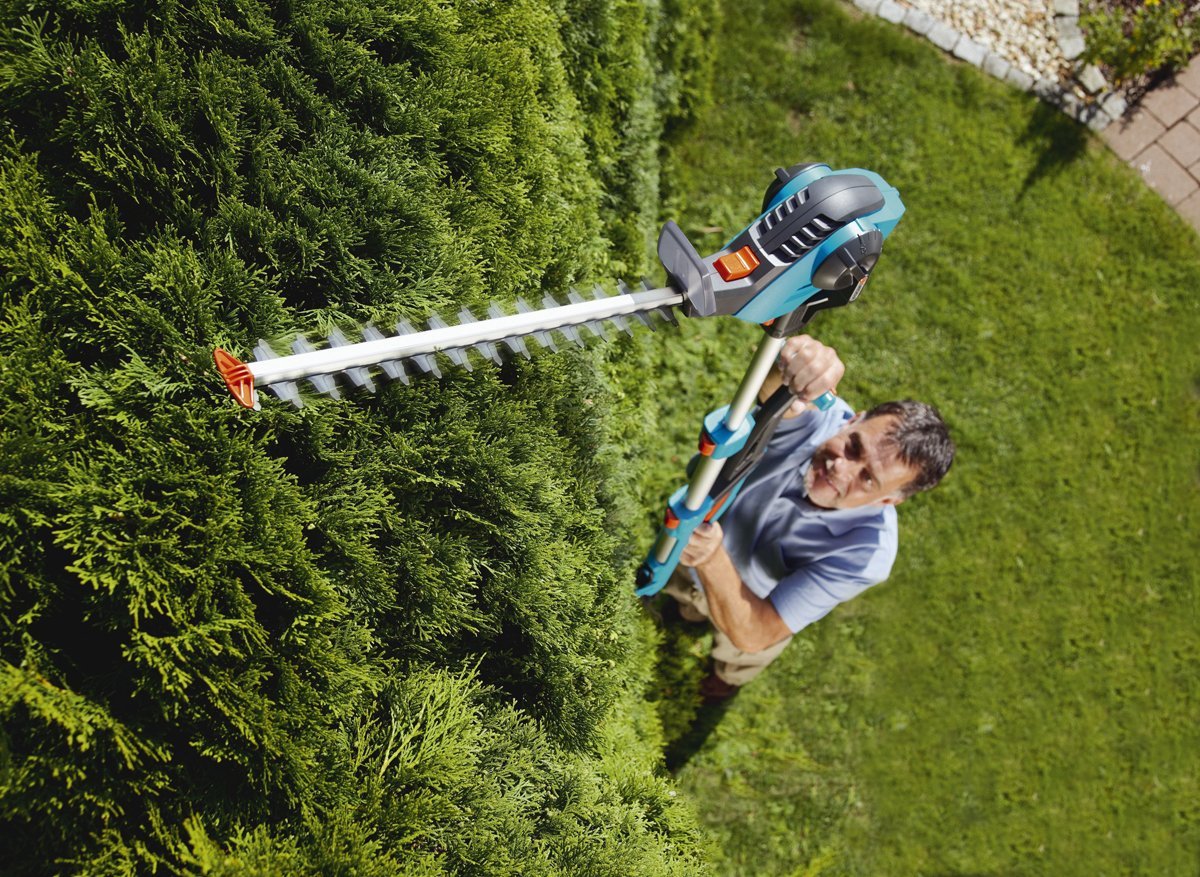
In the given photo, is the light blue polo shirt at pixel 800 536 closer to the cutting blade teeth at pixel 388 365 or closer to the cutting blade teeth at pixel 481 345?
the cutting blade teeth at pixel 481 345

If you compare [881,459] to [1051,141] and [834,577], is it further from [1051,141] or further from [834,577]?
[1051,141]

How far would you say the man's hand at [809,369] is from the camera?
9.84ft

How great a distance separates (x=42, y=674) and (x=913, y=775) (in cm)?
474

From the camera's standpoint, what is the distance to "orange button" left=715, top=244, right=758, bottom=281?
234 centimetres

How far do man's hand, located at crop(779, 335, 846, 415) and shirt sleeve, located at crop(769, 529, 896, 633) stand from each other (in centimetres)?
79

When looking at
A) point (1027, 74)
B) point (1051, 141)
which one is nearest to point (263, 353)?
point (1051, 141)

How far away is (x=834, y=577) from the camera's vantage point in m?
3.53

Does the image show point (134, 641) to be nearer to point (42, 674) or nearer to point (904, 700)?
point (42, 674)

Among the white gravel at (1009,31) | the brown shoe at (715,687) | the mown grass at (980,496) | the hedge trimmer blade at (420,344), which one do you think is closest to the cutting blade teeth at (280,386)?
the hedge trimmer blade at (420,344)

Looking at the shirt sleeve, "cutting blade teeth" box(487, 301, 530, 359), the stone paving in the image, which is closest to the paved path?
the stone paving

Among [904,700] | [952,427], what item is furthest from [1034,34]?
[904,700]

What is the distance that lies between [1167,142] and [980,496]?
126 inches

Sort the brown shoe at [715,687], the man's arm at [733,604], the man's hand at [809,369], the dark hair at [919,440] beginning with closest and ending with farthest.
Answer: the man's hand at [809,369], the dark hair at [919,440], the man's arm at [733,604], the brown shoe at [715,687]

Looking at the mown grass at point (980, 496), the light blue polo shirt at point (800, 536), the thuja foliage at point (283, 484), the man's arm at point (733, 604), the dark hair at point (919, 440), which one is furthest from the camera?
the mown grass at point (980, 496)
